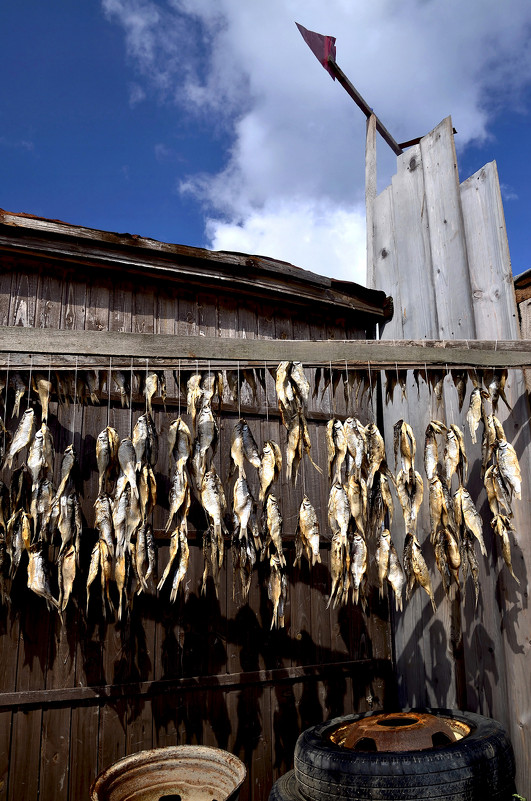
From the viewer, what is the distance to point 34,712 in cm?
409

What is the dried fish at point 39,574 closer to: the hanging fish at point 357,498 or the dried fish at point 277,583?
the dried fish at point 277,583

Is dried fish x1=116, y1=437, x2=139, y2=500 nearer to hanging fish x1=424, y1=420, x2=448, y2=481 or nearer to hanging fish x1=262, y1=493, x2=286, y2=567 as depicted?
hanging fish x1=262, y1=493, x2=286, y2=567

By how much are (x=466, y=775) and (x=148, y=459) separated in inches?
96.2

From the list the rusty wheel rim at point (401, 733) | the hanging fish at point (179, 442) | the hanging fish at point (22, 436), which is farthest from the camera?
the hanging fish at point (179, 442)

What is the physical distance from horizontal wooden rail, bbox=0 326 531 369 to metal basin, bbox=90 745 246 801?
2455mm

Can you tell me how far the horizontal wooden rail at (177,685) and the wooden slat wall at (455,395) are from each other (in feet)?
2.14

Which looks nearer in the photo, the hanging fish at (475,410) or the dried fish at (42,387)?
the dried fish at (42,387)

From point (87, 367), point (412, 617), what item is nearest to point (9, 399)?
point (87, 367)

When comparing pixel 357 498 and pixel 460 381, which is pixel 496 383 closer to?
pixel 460 381

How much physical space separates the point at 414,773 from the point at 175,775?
1.61 m

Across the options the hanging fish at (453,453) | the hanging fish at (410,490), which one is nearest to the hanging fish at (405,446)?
the hanging fish at (410,490)

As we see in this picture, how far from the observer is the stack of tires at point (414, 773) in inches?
112

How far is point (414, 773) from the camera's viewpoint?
113 inches

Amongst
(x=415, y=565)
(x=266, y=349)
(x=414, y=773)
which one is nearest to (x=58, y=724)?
(x=414, y=773)
